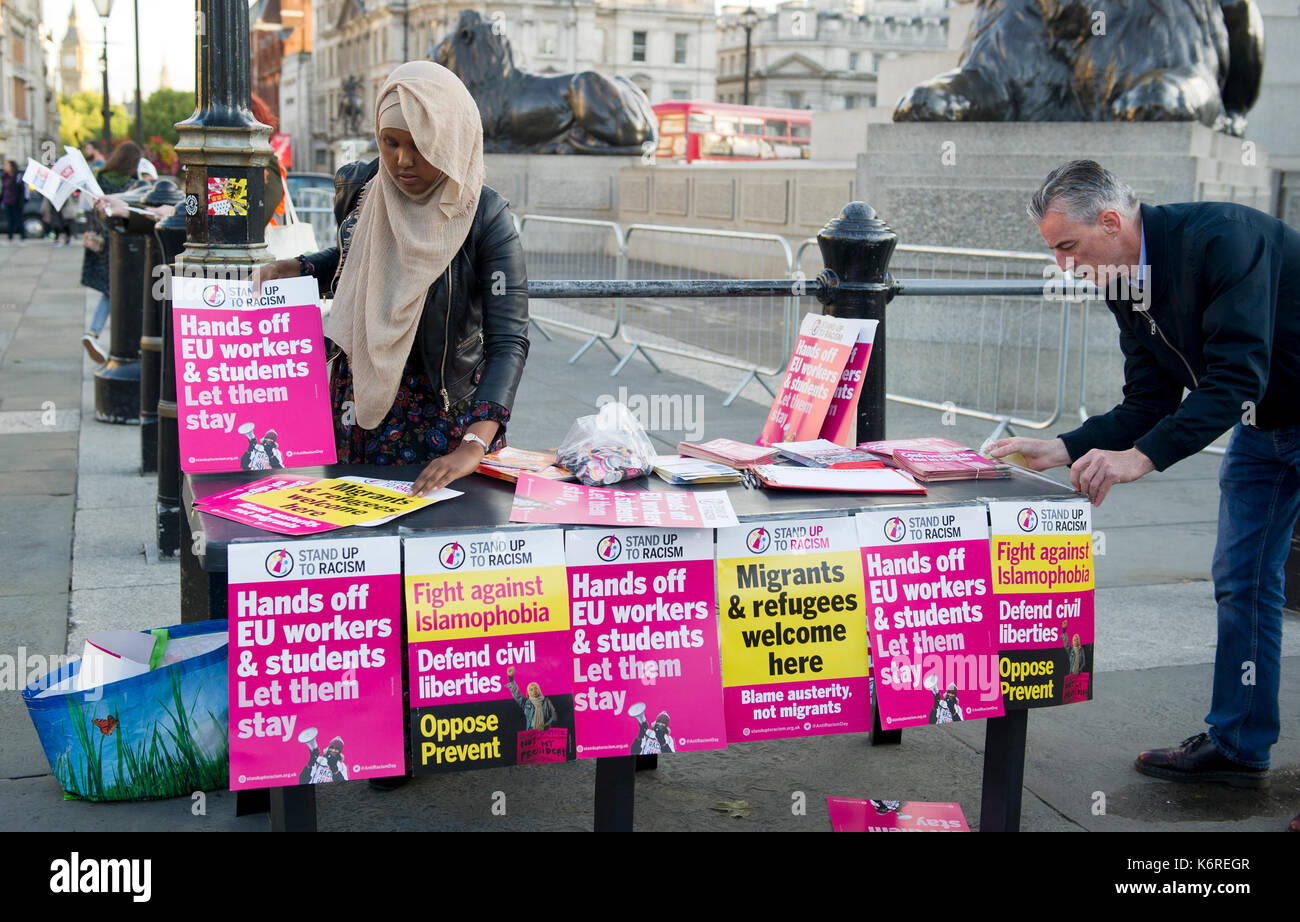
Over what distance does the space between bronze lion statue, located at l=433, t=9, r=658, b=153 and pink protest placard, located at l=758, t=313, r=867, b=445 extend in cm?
1925

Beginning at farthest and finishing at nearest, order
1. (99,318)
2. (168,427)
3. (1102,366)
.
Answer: (99,318)
(1102,366)
(168,427)

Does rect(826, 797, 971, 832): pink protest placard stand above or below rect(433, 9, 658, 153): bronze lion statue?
below

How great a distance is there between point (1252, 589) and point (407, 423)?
2.51 metres

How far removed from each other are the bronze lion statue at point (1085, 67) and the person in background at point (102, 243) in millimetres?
6918

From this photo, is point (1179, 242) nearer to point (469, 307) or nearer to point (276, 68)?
point (469, 307)

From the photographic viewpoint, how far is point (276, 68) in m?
126

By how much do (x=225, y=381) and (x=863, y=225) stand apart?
2383 millimetres

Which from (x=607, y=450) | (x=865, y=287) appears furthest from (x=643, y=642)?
(x=865, y=287)

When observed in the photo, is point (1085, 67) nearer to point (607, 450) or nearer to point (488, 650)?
point (607, 450)

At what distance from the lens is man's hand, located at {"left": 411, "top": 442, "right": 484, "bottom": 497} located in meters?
3.06

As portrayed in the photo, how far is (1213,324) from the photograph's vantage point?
10.8ft

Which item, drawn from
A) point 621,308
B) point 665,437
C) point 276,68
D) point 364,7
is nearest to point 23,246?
point 621,308

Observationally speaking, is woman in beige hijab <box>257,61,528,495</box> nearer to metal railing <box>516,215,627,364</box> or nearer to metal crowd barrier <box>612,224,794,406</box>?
metal crowd barrier <box>612,224,794,406</box>

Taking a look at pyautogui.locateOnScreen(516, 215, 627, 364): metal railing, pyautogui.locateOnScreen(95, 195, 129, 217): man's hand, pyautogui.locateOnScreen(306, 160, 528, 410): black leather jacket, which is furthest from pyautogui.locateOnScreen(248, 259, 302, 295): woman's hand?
pyautogui.locateOnScreen(516, 215, 627, 364): metal railing
